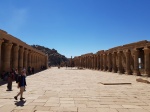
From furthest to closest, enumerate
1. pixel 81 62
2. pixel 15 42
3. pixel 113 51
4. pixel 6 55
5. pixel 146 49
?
pixel 81 62
pixel 113 51
pixel 146 49
pixel 15 42
pixel 6 55

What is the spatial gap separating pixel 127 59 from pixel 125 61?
5.73m

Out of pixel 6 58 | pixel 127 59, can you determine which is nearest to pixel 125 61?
pixel 127 59

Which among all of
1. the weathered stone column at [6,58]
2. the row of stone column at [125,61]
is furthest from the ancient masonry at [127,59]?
the weathered stone column at [6,58]

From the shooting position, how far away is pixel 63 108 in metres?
7.68

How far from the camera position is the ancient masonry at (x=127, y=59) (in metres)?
26.1

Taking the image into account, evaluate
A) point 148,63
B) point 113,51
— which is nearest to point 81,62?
point 113,51

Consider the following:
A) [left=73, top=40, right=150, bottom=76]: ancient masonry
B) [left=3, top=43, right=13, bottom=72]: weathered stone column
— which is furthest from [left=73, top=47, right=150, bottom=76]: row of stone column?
[left=3, top=43, right=13, bottom=72]: weathered stone column

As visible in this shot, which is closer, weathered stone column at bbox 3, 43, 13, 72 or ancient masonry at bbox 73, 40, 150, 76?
weathered stone column at bbox 3, 43, 13, 72

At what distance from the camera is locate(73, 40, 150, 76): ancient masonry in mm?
26109

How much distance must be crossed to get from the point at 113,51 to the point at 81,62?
33.9 metres

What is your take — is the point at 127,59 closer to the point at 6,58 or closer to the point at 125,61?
the point at 125,61

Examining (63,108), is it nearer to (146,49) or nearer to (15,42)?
(15,42)

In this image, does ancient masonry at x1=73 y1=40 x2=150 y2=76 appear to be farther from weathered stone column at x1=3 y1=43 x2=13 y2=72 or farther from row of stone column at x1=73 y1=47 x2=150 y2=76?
weathered stone column at x1=3 y1=43 x2=13 y2=72

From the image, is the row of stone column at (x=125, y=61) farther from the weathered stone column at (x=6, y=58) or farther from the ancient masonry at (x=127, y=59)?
the weathered stone column at (x=6, y=58)
